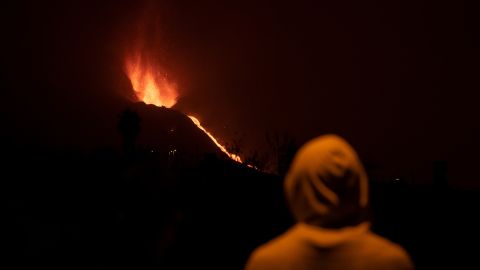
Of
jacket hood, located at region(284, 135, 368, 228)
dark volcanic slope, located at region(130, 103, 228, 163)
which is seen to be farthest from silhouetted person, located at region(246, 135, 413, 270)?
dark volcanic slope, located at region(130, 103, 228, 163)

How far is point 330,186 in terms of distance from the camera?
9.20 feet

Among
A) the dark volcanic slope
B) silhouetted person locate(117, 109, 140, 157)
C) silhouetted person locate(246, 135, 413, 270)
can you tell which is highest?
the dark volcanic slope

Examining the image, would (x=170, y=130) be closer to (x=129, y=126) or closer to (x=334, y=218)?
(x=129, y=126)

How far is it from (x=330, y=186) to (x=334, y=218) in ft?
0.60

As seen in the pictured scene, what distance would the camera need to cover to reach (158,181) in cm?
1050

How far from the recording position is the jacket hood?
2801 millimetres

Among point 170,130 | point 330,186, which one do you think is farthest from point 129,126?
point 170,130

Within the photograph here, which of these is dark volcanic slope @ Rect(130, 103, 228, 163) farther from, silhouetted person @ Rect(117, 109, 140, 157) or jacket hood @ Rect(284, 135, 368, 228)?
jacket hood @ Rect(284, 135, 368, 228)

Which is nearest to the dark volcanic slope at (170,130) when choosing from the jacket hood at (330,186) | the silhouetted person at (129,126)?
the silhouetted person at (129,126)

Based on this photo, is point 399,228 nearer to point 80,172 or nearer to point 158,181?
point 158,181

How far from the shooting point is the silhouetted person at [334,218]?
2.80 meters

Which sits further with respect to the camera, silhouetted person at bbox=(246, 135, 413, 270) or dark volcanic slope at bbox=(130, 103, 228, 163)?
dark volcanic slope at bbox=(130, 103, 228, 163)

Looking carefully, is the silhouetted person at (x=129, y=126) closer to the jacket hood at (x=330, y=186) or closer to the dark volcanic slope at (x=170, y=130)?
the jacket hood at (x=330, y=186)

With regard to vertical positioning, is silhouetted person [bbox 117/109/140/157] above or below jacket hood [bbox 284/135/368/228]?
above
